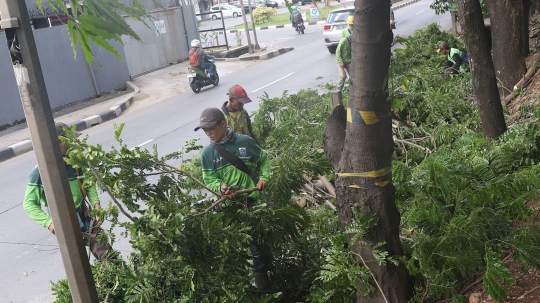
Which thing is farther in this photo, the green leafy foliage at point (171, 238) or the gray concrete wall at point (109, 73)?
the gray concrete wall at point (109, 73)

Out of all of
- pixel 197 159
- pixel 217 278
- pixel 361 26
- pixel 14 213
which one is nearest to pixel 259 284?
pixel 217 278

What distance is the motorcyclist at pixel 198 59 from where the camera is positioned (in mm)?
17562

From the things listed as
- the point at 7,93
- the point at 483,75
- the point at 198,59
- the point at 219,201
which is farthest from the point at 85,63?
the point at 219,201

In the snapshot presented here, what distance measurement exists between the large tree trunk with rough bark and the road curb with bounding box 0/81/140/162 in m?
8.80

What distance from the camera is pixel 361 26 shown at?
296cm

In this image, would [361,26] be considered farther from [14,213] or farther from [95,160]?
[14,213]

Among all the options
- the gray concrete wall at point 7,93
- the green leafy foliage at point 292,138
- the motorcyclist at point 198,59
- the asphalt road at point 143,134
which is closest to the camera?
the green leafy foliage at point 292,138

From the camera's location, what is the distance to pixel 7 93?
14.8 metres

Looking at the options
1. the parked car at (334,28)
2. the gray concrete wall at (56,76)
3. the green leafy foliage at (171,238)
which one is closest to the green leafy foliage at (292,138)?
the green leafy foliage at (171,238)

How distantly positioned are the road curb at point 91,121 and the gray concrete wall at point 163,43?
2031 mm

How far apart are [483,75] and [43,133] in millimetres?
4891

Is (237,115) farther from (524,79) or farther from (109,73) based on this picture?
(109,73)

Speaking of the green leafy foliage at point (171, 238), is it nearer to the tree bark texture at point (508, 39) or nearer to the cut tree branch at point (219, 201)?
the cut tree branch at point (219, 201)

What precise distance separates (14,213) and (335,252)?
21.2ft
